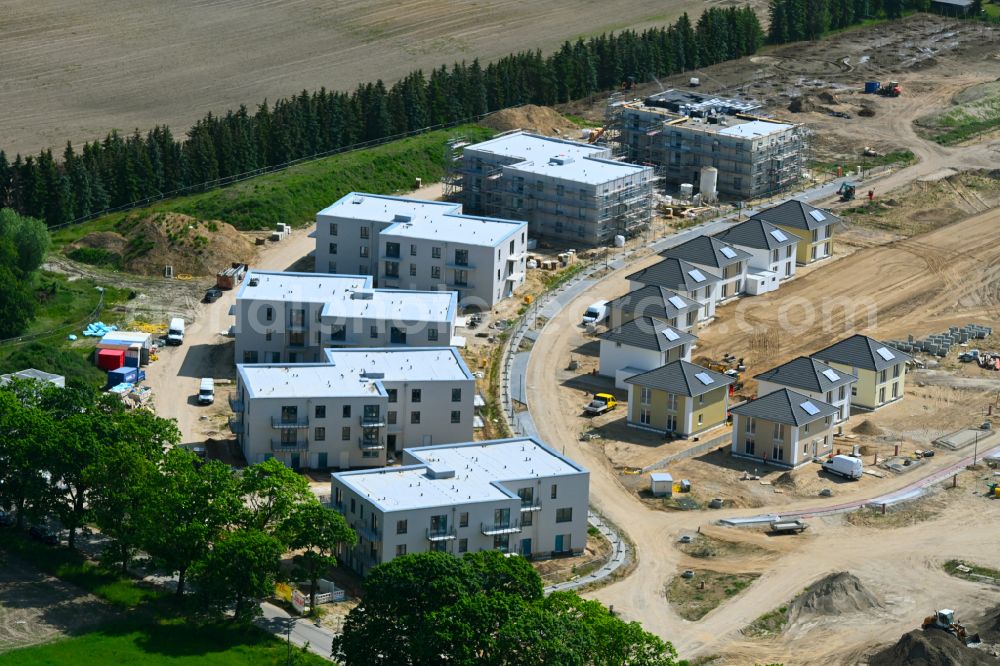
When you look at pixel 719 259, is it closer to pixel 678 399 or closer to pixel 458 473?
pixel 678 399

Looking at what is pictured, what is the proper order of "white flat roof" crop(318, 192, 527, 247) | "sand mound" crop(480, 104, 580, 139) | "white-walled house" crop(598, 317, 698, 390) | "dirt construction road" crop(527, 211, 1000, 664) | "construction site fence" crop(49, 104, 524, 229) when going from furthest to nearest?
"sand mound" crop(480, 104, 580, 139) < "construction site fence" crop(49, 104, 524, 229) < "white flat roof" crop(318, 192, 527, 247) < "white-walled house" crop(598, 317, 698, 390) < "dirt construction road" crop(527, 211, 1000, 664)

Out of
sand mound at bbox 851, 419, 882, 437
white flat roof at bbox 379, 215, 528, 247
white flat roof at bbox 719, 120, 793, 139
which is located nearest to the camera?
sand mound at bbox 851, 419, 882, 437

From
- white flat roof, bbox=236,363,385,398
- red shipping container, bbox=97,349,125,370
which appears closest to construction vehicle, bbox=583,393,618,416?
white flat roof, bbox=236,363,385,398

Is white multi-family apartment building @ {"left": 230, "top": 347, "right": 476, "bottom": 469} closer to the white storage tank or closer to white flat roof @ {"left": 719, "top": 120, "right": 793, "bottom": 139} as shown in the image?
the white storage tank

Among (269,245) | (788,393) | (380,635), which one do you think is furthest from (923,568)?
(269,245)

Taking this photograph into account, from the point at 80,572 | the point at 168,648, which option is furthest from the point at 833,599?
the point at 80,572

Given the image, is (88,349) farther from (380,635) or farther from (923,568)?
(923,568)
